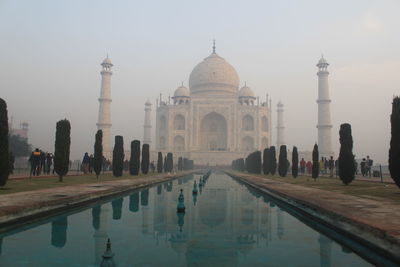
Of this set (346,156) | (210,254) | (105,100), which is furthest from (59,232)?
(105,100)

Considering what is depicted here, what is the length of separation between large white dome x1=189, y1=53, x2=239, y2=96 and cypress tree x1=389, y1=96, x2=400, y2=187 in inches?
1735

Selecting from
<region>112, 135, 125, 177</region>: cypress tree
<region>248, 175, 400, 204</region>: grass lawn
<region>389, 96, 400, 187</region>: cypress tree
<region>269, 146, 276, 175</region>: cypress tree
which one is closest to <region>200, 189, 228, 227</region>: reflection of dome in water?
<region>248, 175, 400, 204</region>: grass lawn

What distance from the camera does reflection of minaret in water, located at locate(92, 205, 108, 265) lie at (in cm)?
367

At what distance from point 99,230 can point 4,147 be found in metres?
5.91

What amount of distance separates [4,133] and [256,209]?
22.5 ft

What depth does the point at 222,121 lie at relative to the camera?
5491 centimetres

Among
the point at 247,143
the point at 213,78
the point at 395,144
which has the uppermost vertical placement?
the point at 213,78

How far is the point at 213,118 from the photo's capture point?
55062mm

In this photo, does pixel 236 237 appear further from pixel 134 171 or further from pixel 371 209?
pixel 134 171

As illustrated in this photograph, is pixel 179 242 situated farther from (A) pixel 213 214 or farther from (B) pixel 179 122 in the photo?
(B) pixel 179 122

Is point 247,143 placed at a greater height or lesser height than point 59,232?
greater

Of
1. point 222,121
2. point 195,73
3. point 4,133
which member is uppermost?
point 195,73

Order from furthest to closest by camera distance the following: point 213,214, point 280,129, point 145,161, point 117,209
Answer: point 280,129 < point 145,161 < point 117,209 < point 213,214

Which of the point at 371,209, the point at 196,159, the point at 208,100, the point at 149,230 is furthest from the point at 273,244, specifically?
the point at 208,100
